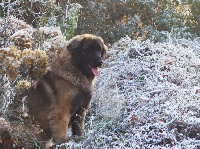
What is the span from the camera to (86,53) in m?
4.64

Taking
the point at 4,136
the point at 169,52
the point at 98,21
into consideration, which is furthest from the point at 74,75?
the point at 98,21

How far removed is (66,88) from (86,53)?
46 cm

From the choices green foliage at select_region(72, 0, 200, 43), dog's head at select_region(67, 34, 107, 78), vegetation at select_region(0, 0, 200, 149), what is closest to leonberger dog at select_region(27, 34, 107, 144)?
dog's head at select_region(67, 34, 107, 78)

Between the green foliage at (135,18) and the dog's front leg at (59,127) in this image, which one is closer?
the dog's front leg at (59,127)

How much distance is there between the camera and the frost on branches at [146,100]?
469cm

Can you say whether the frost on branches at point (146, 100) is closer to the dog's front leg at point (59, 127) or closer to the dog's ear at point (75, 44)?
the dog's front leg at point (59, 127)

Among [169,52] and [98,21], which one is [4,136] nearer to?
[169,52]

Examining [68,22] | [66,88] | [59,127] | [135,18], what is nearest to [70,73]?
[66,88]

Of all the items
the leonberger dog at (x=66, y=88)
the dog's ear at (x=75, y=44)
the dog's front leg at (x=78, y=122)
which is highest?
the dog's ear at (x=75, y=44)

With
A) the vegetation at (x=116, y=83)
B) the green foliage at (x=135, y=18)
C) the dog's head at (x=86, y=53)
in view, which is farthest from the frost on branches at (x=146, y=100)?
the green foliage at (x=135, y=18)

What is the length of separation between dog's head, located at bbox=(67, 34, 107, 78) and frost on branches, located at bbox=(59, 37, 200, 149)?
61 centimetres

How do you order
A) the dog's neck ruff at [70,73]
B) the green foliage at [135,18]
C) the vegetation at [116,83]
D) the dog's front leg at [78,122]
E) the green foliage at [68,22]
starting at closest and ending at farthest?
1. the vegetation at [116,83]
2. the dog's neck ruff at [70,73]
3. the dog's front leg at [78,122]
4. the green foliage at [68,22]
5. the green foliage at [135,18]

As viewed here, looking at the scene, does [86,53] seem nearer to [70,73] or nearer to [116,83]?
[70,73]

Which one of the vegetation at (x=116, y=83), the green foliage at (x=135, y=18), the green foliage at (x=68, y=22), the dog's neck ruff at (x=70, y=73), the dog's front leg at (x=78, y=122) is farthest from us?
the green foliage at (x=135, y=18)
